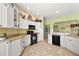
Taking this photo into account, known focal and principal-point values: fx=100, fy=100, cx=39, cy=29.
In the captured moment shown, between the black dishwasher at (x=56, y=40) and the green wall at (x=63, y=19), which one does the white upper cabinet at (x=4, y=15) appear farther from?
the black dishwasher at (x=56, y=40)

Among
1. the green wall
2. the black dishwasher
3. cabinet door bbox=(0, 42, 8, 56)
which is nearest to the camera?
cabinet door bbox=(0, 42, 8, 56)

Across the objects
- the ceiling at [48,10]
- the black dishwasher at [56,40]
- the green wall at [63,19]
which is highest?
the ceiling at [48,10]

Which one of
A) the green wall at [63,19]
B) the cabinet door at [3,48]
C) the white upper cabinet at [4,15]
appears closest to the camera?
the cabinet door at [3,48]

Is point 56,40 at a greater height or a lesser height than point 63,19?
lesser

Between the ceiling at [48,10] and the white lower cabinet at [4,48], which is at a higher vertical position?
the ceiling at [48,10]

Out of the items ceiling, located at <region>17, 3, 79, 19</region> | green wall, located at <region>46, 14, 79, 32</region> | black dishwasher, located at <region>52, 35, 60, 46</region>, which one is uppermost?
ceiling, located at <region>17, 3, 79, 19</region>

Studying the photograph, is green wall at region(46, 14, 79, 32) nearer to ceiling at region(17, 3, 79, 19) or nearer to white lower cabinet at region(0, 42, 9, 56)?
ceiling at region(17, 3, 79, 19)

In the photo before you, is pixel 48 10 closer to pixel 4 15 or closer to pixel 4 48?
pixel 4 15

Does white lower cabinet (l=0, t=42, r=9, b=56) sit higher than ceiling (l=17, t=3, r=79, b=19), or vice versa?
ceiling (l=17, t=3, r=79, b=19)

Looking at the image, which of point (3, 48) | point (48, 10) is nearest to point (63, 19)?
point (48, 10)

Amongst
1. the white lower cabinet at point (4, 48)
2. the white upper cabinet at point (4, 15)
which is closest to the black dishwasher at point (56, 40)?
the white upper cabinet at point (4, 15)

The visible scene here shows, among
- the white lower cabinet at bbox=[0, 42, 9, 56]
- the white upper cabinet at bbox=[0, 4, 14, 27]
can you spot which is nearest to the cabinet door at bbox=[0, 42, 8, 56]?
the white lower cabinet at bbox=[0, 42, 9, 56]

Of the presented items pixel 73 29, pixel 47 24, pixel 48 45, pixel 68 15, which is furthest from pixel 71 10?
pixel 48 45

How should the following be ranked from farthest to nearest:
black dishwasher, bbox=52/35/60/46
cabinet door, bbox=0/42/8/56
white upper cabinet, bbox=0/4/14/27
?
black dishwasher, bbox=52/35/60/46
white upper cabinet, bbox=0/4/14/27
cabinet door, bbox=0/42/8/56
